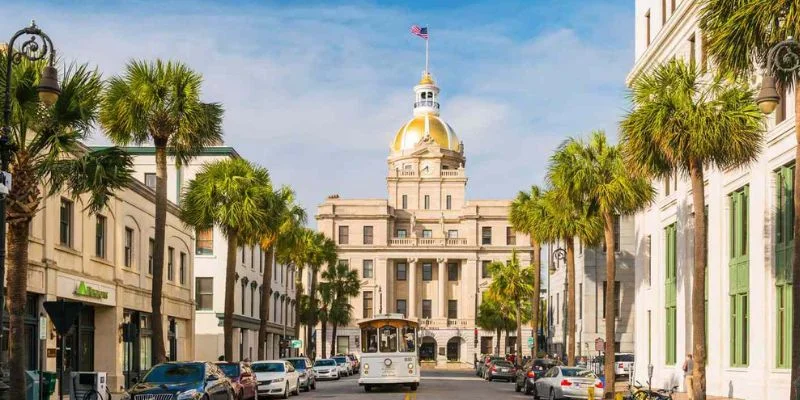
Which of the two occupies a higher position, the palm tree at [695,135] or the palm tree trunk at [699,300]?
the palm tree at [695,135]

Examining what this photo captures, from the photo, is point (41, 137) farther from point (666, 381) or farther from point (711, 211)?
point (666, 381)

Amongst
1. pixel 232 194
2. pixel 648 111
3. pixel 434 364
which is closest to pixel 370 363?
pixel 232 194

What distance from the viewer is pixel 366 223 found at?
12306cm

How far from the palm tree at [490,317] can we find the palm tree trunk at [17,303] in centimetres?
8021

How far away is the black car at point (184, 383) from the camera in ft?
75.3

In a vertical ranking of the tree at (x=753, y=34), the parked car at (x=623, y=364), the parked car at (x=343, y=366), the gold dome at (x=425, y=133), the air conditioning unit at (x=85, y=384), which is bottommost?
the parked car at (x=343, y=366)

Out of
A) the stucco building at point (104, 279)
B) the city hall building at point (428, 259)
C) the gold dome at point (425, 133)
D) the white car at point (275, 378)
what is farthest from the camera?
the gold dome at point (425, 133)

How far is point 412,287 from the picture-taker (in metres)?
122

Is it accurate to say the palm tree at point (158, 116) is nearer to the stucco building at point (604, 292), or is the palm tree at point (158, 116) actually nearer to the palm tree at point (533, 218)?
the palm tree at point (533, 218)

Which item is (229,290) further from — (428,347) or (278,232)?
(428,347)

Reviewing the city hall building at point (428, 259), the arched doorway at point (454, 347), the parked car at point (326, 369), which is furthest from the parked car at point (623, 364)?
the arched doorway at point (454, 347)

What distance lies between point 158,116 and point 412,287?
302ft

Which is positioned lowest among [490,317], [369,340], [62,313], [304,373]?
[490,317]

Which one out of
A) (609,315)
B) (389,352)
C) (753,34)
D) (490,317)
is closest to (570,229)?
(389,352)
